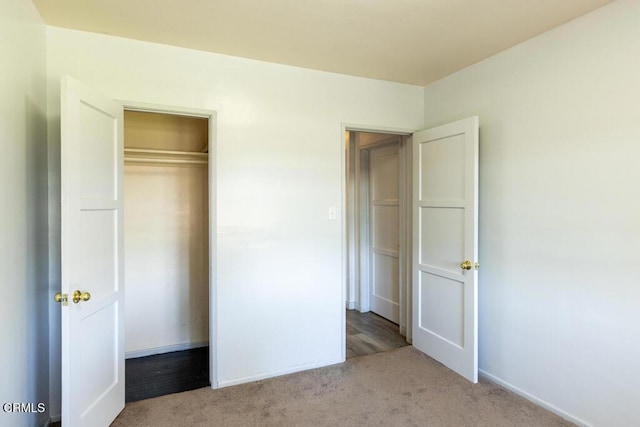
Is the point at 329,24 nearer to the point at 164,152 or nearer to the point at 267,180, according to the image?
the point at 267,180

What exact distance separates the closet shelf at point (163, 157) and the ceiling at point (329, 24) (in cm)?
107

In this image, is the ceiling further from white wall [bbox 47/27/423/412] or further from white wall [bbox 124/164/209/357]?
white wall [bbox 124/164/209/357]

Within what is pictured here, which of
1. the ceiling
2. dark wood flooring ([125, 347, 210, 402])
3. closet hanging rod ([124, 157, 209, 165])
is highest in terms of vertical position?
the ceiling

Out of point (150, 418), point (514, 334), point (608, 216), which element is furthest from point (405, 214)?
point (150, 418)

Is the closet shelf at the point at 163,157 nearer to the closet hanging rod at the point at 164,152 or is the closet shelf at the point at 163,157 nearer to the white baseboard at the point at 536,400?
the closet hanging rod at the point at 164,152

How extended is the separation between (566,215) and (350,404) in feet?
6.32

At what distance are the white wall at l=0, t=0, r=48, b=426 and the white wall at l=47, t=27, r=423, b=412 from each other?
17.2 inches

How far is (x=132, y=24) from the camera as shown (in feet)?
7.36

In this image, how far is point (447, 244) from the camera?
299cm

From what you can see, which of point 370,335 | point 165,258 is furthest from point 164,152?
point 370,335

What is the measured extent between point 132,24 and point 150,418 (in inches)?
100

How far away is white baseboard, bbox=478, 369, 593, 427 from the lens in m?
2.21

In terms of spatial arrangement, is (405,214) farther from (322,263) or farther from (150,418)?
(150,418)

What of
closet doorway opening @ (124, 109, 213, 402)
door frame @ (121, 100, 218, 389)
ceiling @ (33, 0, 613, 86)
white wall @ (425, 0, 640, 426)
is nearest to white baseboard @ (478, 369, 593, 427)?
white wall @ (425, 0, 640, 426)
